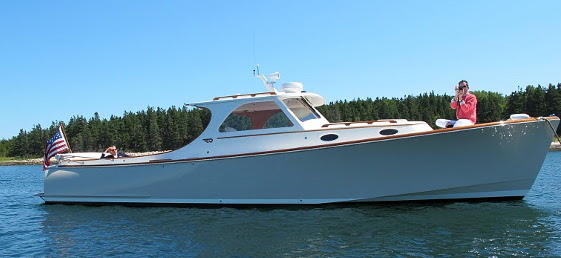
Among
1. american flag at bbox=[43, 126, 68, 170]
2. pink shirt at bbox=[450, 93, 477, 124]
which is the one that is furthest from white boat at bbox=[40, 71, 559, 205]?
american flag at bbox=[43, 126, 68, 170]

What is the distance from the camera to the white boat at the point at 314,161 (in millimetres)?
8570

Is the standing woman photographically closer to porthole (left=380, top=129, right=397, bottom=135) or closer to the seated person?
porthole (left=380, top=129, right=397, bottom=135)

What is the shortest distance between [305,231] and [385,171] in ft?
7.63

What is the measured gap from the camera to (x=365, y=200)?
919 cm

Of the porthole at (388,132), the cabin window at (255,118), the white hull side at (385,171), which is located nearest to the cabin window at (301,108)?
the cabin window at (255,118)

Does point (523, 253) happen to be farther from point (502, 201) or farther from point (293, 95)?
point (293, 95)

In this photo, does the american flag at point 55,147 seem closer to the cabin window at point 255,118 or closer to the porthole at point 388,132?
the cabin window at point 255,118

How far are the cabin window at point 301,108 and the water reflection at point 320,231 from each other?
2281mm

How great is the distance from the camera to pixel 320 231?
764 centimetres

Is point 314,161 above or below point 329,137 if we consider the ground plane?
below

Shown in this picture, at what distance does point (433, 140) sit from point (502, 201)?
227 centimetres

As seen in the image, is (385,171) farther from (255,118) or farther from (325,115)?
(325,115)

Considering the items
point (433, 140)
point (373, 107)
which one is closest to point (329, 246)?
point (433, 140)

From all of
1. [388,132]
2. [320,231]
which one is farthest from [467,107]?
[320,231]
